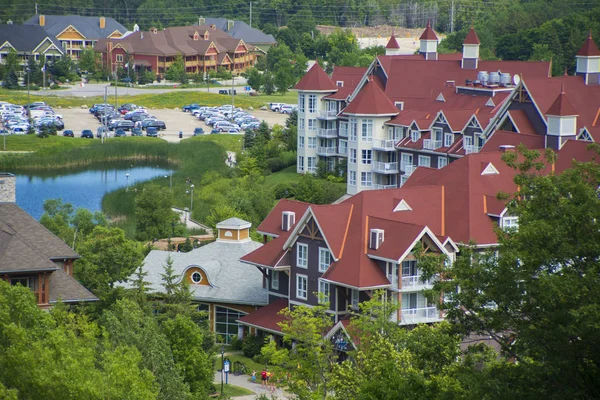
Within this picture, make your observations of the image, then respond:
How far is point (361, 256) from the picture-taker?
41.4 meters

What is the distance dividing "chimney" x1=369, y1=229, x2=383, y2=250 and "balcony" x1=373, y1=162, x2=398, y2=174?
86.4 feet

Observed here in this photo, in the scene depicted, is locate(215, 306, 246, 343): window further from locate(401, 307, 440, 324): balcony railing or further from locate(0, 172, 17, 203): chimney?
locate(0, 172, 17, 203): chimney

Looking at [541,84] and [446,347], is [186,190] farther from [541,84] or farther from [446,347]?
[446,347]

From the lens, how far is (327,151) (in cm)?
7425

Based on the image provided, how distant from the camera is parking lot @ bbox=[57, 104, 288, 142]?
9981 centimetres

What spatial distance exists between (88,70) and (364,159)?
72.6m

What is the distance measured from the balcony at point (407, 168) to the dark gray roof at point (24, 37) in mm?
79843

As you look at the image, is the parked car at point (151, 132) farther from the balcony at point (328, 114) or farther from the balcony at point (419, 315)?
the balcony at point (419, 315)

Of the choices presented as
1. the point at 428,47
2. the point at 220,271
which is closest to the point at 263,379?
the point at 220,271

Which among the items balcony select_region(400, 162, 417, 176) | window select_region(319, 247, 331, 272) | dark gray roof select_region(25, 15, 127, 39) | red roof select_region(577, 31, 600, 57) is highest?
dark gray roof select_region(25, 15, 127, 39)

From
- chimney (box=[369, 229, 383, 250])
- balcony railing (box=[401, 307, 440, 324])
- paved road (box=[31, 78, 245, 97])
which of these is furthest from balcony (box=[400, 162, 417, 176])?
paved road (box=[31, 78, 245, 97])

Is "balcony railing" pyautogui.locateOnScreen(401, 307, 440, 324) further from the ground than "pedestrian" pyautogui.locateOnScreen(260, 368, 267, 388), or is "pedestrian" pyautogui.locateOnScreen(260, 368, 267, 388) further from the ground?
"balcony railing" pyautogui.locateOnScreen(401, 307, 440, 324)

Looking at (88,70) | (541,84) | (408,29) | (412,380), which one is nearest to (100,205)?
(541,84)

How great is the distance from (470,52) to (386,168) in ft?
31.9
